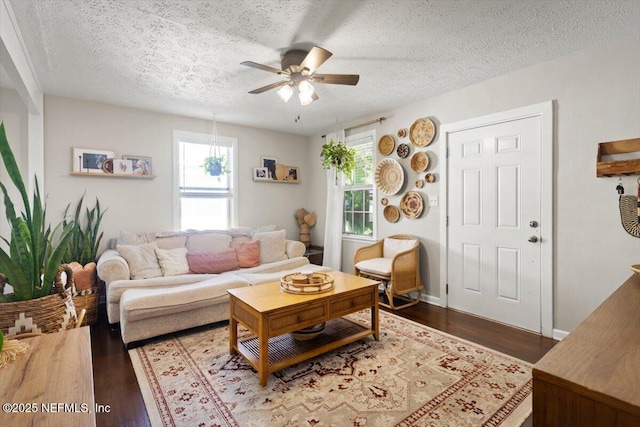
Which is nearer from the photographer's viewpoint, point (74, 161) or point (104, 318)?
point (104, 318)

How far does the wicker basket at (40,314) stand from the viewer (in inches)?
59.1

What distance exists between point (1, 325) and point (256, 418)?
4.41 feet

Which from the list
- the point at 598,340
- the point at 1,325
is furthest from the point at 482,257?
the point at 1,325

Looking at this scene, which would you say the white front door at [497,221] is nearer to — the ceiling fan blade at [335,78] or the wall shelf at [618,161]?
the wall shelf at [618,161]

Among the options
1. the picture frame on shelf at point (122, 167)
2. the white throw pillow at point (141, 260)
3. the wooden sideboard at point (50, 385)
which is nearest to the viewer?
the wooden sideboard at point (50, 385)

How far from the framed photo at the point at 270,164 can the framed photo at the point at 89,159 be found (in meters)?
2.03

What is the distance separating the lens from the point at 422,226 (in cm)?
374

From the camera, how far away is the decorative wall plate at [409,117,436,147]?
359 centimetres

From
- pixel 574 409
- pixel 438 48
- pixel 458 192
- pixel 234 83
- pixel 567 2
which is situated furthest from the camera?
pixel 458 192

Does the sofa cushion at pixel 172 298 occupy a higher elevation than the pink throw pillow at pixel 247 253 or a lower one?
lower

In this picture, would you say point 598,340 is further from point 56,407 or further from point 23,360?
point 23,360

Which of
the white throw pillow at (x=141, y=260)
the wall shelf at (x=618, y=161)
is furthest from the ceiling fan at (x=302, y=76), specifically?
the white throw pillow at (x=141, y=260)

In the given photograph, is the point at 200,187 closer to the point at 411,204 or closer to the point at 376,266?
the point at 376,266

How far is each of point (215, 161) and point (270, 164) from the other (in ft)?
3.21
